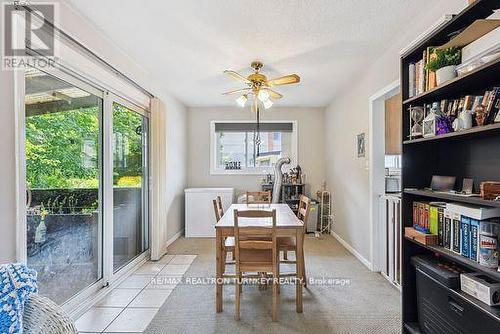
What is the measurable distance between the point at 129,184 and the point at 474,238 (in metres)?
3.35

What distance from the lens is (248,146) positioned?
5.95 m

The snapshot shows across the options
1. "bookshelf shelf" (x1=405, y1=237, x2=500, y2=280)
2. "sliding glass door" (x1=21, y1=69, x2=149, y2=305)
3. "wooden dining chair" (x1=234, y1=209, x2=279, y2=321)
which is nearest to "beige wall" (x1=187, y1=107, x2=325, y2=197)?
"sliding glass door" (x1=21, y1=69, x2=149, y2=305)

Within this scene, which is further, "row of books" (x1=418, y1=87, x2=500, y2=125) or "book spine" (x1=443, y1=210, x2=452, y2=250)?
"book spine" (x1=443, y1=210, x2=452, y2=250)

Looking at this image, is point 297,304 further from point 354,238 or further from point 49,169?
point 49,169

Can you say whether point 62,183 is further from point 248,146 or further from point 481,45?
point 248,146

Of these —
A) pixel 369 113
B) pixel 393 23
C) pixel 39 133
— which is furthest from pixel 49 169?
pixel 369 113

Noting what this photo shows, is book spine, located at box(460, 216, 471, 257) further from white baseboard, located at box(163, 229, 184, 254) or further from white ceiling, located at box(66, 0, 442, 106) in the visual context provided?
white baseboard, located at box(163, 229, 184, 254)

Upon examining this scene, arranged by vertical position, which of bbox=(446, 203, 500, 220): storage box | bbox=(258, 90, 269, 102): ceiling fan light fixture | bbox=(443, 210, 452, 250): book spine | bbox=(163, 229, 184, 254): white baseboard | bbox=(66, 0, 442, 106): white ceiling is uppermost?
bbox=(66, 0, 442, 106): white ceiling

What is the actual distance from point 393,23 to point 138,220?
3.62 meters

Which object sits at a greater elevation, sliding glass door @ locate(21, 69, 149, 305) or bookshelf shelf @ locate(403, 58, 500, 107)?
bookshelf shelf @ locate(403, 58, 500, 107)

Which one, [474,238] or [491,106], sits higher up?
[491,106]

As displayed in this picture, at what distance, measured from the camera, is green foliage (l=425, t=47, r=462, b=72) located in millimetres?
1599

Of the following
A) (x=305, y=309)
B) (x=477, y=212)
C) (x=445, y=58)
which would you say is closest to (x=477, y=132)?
(x=477, y=212)

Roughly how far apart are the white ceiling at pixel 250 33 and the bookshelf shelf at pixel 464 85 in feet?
2.71
